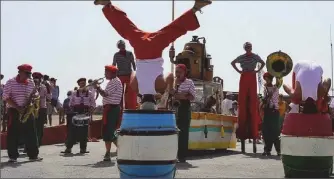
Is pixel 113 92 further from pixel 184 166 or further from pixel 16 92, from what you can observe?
pixel 184 166

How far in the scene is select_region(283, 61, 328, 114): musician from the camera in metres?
6.92

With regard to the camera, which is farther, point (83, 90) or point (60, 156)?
point (83, 90)

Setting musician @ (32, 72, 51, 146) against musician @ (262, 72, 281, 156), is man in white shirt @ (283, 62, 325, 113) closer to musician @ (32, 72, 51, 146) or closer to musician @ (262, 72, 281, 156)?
musician @ (262, 72, 281, 156)

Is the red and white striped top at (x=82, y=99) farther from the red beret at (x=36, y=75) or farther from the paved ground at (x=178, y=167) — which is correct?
the paved ground at (x=178, y=167)

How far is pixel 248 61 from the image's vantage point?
39.1 ft

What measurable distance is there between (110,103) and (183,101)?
56.3 inches

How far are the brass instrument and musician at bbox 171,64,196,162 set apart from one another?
154 centimetres

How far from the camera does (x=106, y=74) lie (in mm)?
10070

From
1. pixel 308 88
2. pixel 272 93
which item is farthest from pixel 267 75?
pixel 308 88

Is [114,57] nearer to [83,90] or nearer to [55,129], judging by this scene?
[83,90]

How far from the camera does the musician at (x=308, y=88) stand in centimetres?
692

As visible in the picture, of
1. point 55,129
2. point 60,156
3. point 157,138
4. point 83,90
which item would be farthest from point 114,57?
point 157,138

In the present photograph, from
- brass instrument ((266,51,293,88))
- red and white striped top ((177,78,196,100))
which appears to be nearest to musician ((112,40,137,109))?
red and white striped top ((177,78,196,100))

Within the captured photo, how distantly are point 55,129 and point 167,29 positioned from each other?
10787 millimetres
